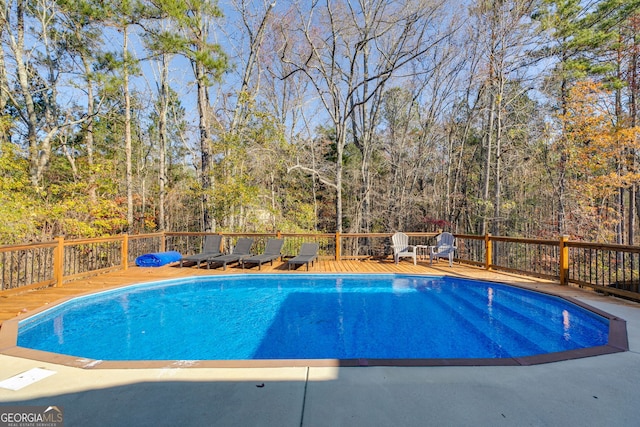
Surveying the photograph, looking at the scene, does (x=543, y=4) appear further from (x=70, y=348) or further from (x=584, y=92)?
(x=70, y=348)

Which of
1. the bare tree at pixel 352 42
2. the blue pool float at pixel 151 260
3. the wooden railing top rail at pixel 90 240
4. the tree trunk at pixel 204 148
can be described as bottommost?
the blue pool float at pixel 151 260

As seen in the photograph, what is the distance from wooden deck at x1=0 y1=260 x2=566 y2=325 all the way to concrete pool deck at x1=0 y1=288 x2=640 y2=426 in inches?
99.8

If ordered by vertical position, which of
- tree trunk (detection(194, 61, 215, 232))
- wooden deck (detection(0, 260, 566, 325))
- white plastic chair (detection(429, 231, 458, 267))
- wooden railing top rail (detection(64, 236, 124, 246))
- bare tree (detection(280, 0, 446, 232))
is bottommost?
wooden deck (detection(0, 260, 566, 325))

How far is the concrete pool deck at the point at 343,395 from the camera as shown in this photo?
183 cm

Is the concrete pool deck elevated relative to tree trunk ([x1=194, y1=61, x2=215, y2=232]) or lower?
lower

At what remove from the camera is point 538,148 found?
11.9 m

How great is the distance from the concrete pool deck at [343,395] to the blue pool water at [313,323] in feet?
2.45

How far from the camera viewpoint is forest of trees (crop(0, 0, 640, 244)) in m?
8.61

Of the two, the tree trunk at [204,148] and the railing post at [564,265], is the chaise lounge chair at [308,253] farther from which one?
the railing post at [564,265]

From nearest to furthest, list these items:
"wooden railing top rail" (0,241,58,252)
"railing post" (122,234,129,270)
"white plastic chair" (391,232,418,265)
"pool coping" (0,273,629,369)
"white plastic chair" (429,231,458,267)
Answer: "pool coping" (0,273,629,369), "wooden railing top rail" (0,241,58,252), "railing post" (122,234,129,270), "white plastic chair" (429,231,458,267), "white plastic chair" (391,232,418,265)

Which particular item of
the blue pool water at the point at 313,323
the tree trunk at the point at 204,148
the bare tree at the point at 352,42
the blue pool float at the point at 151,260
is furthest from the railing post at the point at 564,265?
the tree trunk at the point at 204,148

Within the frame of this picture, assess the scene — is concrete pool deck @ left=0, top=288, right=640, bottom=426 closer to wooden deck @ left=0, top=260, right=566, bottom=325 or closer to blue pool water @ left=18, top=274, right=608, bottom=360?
blue pool water @ left=18, top=274, right=608, bottom=360

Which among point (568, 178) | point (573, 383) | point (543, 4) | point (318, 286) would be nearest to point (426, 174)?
point (568, 178)
